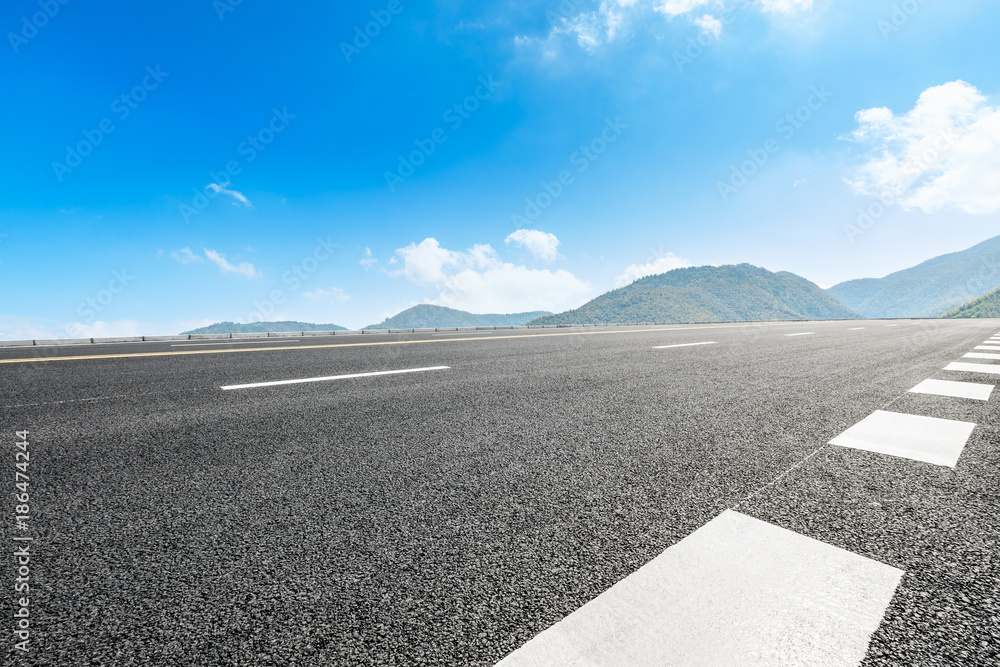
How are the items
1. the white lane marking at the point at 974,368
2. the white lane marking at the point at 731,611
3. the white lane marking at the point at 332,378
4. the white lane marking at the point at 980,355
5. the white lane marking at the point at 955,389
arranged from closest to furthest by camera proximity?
the white lane marking at the point at 731,611
the white lane marking at the point at 955,389
the white lane marking at the point at 332,378
the white lane marking at the point at 974,368
the white lane marking at the point at 980,355

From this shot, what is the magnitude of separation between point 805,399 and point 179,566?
4.02m

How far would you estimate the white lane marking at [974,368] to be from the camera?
4883mm

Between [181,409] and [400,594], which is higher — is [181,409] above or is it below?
above

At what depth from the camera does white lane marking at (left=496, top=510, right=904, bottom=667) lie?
3.00ft

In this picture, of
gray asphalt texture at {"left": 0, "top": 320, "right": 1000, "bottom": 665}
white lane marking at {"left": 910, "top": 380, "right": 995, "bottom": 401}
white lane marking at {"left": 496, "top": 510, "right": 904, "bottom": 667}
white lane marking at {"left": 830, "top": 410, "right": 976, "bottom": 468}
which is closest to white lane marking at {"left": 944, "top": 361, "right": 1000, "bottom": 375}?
white lane marking at {"left": 910, "top": 380, "right": 995, "bottom": 401}

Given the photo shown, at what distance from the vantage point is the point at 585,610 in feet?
3.39

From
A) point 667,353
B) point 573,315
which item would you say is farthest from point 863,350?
point 573,315

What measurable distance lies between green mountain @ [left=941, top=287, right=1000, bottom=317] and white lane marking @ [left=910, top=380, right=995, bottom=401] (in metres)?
137

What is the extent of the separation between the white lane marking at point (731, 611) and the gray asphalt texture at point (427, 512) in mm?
48

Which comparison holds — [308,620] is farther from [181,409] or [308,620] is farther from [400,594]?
[181,409]

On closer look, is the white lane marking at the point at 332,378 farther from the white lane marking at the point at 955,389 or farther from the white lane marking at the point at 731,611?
the white lane marking at the point at 955,389

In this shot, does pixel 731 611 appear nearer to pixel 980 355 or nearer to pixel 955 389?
pixel 955 389

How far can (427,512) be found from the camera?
1.55 metres

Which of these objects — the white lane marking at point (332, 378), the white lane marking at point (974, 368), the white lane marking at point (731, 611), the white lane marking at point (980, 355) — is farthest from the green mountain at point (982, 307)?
the white lane marking at point (731, 611)
